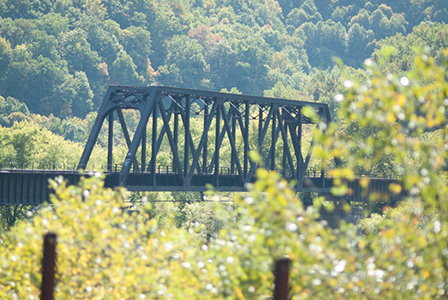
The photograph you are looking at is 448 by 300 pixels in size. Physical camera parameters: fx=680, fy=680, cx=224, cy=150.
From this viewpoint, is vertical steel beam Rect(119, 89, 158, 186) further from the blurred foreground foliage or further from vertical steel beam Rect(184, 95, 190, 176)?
the blurred foreground foliage

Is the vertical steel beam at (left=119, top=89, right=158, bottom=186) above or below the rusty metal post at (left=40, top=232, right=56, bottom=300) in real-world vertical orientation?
above

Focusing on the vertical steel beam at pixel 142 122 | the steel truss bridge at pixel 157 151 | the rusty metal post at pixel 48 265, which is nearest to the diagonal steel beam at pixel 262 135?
the steel truss bridge at pixel 157 151

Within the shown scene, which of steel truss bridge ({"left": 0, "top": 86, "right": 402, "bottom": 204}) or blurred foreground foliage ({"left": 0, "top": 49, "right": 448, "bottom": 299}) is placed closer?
blurred foreground foliage ({"left": 0, "top": 49, "right": 448, "bottom": 299})

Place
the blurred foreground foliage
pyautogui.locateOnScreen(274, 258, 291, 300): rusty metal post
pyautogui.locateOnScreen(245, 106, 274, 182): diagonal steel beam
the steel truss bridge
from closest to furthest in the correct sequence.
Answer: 1. pyautogui.locateOnScreen(274, 258, 291, 300): rusty metal post
2. the blurred foreground foliage
3. the steel truss bridge
4. pyautogui.locateOnScreen(245, 106, 274, 182): diagonal steel beam

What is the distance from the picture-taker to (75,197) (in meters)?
13.8

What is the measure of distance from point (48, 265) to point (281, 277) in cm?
353

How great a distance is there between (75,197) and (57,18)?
616 feet

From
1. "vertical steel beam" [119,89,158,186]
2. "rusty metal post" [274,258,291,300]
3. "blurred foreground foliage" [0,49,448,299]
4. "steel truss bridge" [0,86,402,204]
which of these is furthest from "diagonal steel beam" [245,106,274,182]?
"rusty metal post" [274,258,291,300]

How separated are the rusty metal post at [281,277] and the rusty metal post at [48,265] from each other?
337 centimetres

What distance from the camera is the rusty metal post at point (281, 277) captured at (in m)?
8.20

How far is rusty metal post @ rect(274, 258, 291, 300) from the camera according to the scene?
8195 mm

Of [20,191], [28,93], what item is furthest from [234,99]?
[28,93]

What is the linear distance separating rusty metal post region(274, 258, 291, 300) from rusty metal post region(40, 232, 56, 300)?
337 centimetres

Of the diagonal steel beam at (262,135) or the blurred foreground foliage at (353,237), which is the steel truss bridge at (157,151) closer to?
the diagonal steel beam at (262,135)
